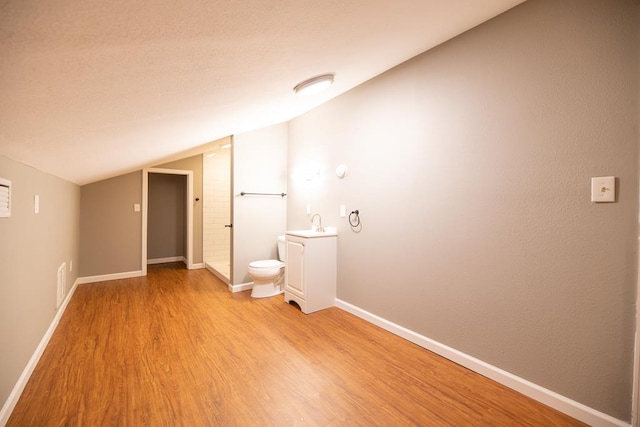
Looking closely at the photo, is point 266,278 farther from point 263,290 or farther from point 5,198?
point 5,198

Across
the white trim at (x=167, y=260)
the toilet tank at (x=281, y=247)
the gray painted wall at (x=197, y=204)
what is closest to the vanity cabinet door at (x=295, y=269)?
the toilet tank at (x=281, y=247)

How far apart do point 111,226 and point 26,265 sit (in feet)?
8.89

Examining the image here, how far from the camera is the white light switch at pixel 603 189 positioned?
1.37 metres

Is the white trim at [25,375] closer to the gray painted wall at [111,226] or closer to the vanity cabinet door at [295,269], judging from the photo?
the gray painted wall at [111,226]

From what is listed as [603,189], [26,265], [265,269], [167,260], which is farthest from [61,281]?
[603,189]

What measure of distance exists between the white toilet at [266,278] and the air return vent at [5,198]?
2.15 metres

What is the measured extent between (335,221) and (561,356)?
2.10 metres

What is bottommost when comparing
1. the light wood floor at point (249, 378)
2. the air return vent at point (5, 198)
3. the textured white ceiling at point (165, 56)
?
the light wood floor at point (249, 378)

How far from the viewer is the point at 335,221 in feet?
10.2

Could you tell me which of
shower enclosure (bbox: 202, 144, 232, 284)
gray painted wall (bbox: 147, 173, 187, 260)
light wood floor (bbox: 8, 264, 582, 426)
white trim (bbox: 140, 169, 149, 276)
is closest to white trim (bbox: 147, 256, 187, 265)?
gray painted wall (bbox: 147, 173, 187, 260)

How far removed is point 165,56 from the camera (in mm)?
938

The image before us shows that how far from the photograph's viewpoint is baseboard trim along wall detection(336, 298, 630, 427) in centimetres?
142

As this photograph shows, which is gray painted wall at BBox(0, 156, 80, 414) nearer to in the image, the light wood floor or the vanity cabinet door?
the light wood floor

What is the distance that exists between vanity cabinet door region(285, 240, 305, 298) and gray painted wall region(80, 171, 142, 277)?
111 inches
